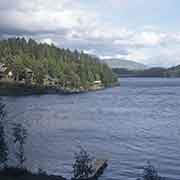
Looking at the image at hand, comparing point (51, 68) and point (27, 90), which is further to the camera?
point (51, 68)

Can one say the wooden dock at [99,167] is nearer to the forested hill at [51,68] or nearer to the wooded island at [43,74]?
the wooded island at [43,74]

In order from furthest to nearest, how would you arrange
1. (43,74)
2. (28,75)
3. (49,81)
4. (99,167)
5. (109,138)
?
1. (49,81)
2. (43,74)
3. (28,75)
4. (109,138)
5. (99,167)

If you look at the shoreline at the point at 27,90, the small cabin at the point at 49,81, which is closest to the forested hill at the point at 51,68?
the small cabin at the point at 49,81

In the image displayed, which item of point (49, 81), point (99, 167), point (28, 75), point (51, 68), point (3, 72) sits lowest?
point (99, 167)

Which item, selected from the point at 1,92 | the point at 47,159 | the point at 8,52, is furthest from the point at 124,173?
the point at 8,52

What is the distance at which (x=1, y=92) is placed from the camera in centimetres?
14125

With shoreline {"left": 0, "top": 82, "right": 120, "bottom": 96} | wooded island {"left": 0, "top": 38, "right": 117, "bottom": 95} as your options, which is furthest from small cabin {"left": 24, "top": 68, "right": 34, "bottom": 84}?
shoreline {"left": 0, "top": 82, "right": 120, "bottom": 96}

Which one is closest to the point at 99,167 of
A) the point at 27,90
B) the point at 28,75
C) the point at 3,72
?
the point at 27,90

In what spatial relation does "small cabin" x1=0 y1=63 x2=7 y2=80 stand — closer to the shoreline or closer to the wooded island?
the wooded island

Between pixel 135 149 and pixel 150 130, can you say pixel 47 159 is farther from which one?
pixel 150 130

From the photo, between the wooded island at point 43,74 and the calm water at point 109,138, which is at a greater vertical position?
the wooded island at point 43,74

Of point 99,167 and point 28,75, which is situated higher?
point 28,75

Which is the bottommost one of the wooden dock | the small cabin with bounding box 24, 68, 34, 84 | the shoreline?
the wooden dock

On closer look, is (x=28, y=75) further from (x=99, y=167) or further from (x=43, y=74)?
(x=99, y=167)
